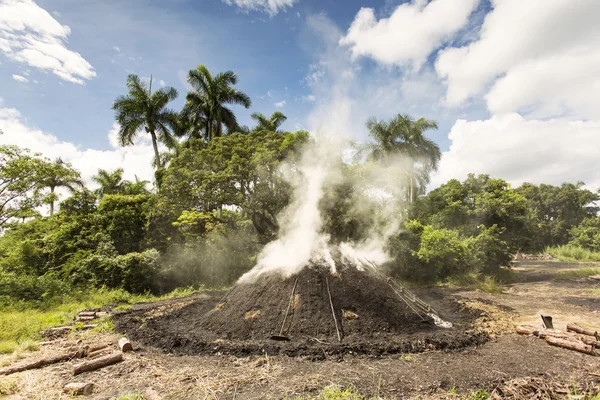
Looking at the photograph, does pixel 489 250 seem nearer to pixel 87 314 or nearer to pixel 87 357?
pixel 87 357

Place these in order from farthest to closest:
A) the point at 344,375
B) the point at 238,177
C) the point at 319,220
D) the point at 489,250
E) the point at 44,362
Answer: the point at 489,250
the point at 238,177
the point at 319,220
the point at 44,362
the point at 344,375

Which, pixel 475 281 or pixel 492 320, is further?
pixel 475 281

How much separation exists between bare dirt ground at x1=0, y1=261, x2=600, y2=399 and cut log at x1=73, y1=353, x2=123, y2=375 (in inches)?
6.4

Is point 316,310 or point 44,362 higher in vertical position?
point 316,310

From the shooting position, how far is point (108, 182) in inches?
1016

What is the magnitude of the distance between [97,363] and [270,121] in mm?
20454

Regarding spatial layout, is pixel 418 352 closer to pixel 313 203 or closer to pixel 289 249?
pixel 289 249

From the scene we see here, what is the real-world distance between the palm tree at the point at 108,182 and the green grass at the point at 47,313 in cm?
1446

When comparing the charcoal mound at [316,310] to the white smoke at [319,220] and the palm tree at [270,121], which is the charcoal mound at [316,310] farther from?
the palm tree at [270,121]

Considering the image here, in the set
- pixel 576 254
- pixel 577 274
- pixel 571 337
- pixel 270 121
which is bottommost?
pixel 577 274

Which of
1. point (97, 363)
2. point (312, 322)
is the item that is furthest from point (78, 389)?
point (312, 322)

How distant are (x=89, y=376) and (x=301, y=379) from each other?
12.7 ft

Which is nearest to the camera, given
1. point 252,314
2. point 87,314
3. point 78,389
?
point 78,389

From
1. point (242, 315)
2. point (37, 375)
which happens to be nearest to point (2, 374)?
point (37, 375)
